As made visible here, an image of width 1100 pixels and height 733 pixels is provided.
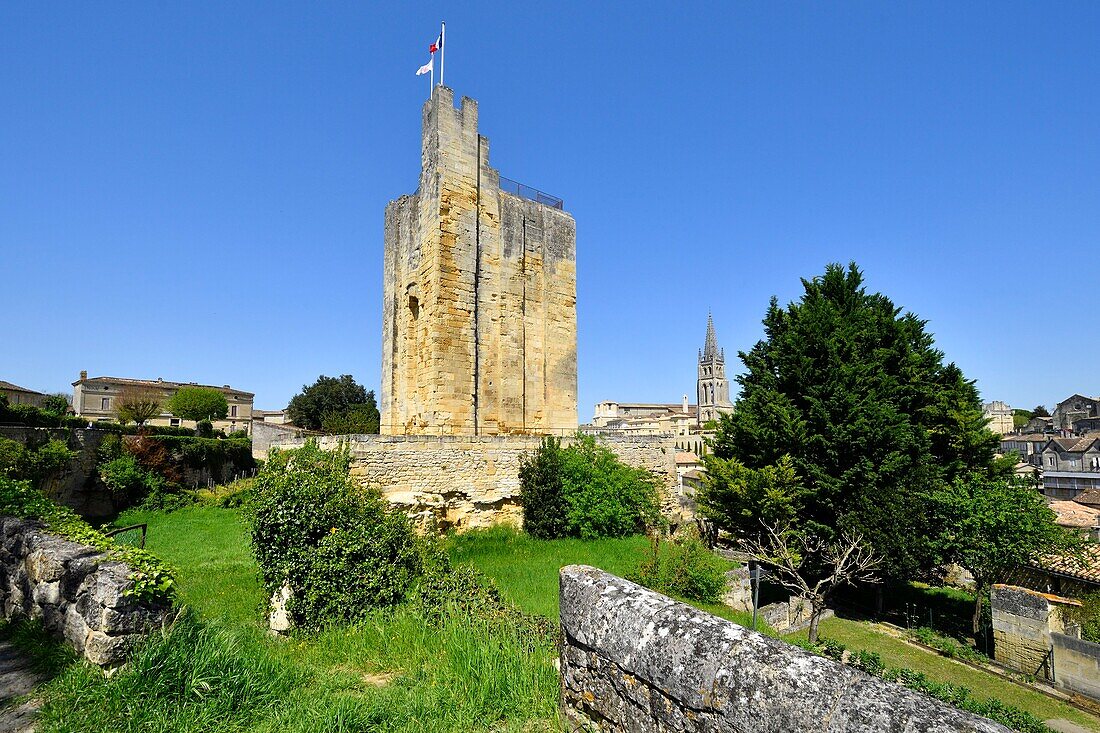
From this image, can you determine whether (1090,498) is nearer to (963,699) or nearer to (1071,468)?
(1071,468)

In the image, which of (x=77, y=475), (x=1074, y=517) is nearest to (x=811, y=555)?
(x=1074, y=517)

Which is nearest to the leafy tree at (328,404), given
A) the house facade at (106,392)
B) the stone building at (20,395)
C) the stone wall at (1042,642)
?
the house facade at (106,392)

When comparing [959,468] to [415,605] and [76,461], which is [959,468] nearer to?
[415,605]

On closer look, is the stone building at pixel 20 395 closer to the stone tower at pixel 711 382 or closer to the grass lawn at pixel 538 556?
the grass lawn at pixel 538 556

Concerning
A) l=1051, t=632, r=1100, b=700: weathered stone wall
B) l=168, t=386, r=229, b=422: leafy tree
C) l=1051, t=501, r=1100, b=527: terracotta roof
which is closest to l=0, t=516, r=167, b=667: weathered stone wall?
l=1051, t=632, r=1100, b=700: weathered stone wall

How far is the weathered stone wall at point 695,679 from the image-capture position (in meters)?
1.71

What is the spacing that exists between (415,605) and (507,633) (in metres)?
1.59

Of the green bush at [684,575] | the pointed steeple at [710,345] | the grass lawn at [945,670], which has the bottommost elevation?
the grass lawn at [945,670]

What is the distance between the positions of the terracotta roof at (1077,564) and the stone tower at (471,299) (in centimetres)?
1433

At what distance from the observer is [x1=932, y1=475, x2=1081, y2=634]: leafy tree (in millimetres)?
15773

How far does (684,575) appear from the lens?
11906mm

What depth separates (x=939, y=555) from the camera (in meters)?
16.5

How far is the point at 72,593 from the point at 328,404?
4517 cm

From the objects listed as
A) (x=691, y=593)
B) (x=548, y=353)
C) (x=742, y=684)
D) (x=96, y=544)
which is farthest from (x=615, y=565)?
(x=742, y=684)
